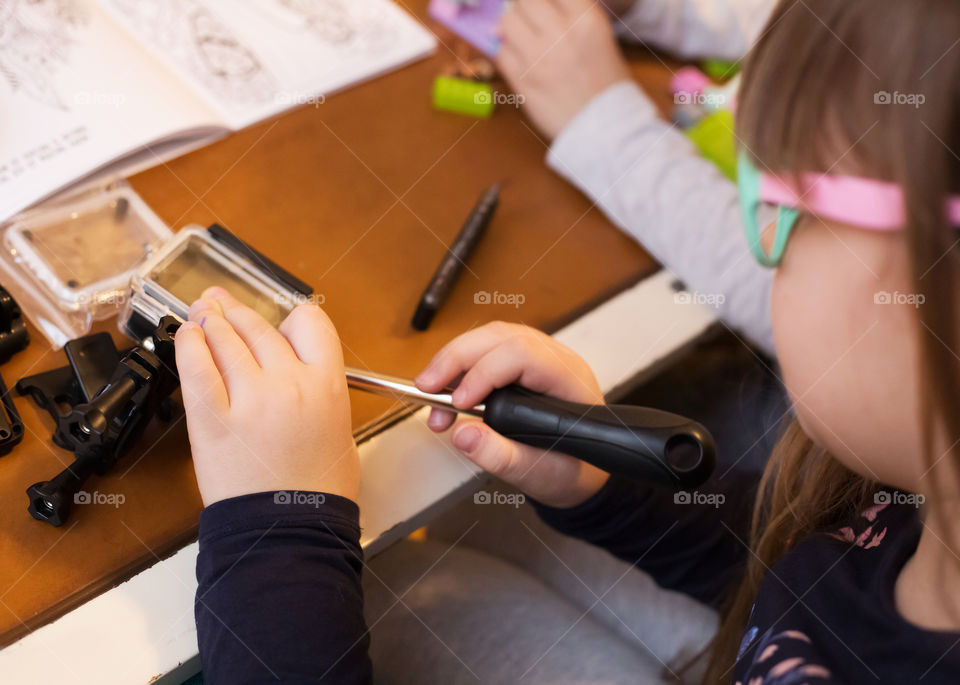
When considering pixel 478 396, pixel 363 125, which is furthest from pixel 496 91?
pixel 478 396

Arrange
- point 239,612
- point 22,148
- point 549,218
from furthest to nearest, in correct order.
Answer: point 549,218, point 22,148, point 239,612

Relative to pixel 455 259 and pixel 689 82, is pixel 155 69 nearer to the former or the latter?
pixel 455 259

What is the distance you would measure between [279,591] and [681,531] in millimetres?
370

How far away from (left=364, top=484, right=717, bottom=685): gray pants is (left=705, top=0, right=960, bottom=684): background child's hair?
0.93 ft

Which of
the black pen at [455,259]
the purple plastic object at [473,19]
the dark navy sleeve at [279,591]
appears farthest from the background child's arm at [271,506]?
the purple plastic object at [473,19]

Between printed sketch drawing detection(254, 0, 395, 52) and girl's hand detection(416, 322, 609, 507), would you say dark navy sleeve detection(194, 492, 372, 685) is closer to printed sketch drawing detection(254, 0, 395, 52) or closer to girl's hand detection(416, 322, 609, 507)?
girl's hand detection(416, 322, 609, 507)

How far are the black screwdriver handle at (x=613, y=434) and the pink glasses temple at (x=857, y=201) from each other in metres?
0.15

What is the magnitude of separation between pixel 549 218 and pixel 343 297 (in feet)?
0.70

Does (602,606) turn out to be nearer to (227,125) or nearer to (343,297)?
(343,297)

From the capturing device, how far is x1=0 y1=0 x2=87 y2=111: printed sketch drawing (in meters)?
0.66

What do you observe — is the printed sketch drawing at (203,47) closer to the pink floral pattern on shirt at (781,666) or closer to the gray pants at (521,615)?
the gray pants at (521,615)

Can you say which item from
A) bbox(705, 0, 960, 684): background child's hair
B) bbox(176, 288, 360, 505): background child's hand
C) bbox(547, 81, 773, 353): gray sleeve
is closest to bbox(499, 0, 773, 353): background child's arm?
bbox(547, 81, 773, 353): gray sleeve

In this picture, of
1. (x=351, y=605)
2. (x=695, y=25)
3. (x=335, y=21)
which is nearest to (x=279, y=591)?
(x=351, y=605)

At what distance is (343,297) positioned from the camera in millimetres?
635
